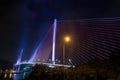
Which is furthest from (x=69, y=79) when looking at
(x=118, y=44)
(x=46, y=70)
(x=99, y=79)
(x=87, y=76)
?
(x=118, y=44)

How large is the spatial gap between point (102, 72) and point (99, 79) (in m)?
0.49

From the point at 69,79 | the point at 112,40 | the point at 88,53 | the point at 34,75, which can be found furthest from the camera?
the point at 88,53

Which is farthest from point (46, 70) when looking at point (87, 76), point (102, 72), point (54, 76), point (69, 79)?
point (102, 72)

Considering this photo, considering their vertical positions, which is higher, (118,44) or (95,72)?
(118,44)

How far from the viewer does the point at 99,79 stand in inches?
456

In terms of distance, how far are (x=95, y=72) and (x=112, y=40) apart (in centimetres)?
923

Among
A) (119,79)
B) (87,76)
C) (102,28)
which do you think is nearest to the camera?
(119,79)

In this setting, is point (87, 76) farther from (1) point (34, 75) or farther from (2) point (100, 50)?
(2) point (100, 50)

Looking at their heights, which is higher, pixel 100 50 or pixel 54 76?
pixel 100 50

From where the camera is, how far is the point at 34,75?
674 inches

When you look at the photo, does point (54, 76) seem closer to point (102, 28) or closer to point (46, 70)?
point (46, 70)

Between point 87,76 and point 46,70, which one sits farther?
point 46,70

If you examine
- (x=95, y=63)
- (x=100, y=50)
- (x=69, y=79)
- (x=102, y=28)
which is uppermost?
(x=102, y=28)

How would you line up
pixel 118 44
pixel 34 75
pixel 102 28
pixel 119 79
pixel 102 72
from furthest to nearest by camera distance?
pixel 102 28 < pixel 118 44 < pixel 34 75 < pixel 102 72 < pixel 119 79
